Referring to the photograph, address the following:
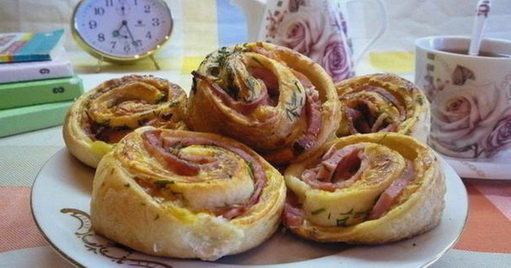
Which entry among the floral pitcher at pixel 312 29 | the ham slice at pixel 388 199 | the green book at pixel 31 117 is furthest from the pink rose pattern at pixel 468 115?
the green book at pixel 31 117

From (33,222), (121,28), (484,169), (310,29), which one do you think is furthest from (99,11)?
(484,169)

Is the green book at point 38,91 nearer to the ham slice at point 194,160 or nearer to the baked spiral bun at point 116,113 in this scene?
the baked spiral bun at point 116,113

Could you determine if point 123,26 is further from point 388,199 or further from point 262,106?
point 388,199

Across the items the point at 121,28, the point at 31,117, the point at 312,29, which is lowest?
the point at 31,117

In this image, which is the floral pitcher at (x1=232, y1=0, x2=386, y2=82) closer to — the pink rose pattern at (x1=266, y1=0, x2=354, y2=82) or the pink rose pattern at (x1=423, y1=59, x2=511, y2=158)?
the pink rose pattern at (x1=266, y1=0, x2=354, y2=82)

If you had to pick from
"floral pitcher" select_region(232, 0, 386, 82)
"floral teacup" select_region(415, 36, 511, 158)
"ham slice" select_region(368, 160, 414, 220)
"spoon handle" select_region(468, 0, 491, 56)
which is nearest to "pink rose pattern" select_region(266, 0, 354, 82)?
"floral pitcher" select_region(232, 0, 386, 82)

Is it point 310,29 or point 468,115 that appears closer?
point 468,115

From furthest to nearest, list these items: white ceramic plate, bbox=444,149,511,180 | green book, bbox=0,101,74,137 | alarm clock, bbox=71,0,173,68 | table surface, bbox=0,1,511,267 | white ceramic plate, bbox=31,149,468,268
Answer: alarm clock, bbox=71,0,173,68, green book, bbox=0,101,74,137, white ceramic plate, bbox=444,149,511,180, table surface, bbox=0,1,511,267, white ceramic plate, bbox=31,149,468,268
